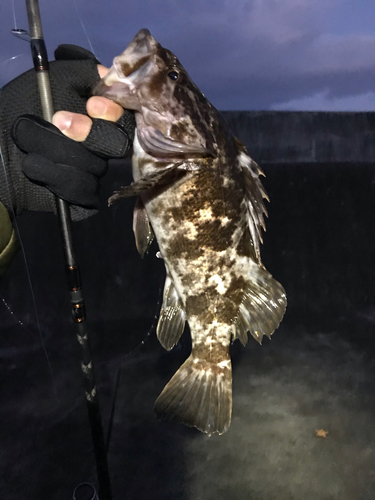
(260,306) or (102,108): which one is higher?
(102,108)

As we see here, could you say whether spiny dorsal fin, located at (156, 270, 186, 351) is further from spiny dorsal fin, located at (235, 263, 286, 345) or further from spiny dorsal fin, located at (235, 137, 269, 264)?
spiny dorsal fin, located at (235, 137, 269, 264)

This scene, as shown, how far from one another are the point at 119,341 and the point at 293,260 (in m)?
3.56

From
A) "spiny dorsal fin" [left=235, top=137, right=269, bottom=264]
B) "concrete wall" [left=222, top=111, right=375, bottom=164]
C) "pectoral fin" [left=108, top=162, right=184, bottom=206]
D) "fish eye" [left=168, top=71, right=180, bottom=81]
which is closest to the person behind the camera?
"pectoral fin" [left=108, top=162, right=184, bottom=206]

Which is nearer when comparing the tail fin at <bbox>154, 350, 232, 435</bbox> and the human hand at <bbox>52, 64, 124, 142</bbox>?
the human hand at <bbox>52, 64, 124, 142</bbox>

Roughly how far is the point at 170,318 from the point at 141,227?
662mm

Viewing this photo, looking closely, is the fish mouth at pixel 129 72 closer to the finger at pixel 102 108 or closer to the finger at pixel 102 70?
the finger at pixel 102 108

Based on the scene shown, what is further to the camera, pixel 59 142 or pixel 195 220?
pixel 195 220

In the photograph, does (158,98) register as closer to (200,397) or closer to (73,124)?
(73,124)

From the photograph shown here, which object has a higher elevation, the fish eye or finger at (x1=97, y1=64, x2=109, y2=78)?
finger at (x1=97, y1=64, x2=109, y2=78)

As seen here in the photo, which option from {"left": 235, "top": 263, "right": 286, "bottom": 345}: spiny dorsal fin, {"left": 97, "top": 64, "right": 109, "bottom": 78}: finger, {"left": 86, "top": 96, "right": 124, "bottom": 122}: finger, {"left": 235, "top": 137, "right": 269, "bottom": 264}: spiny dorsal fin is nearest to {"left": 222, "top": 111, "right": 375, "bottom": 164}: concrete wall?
{"left": 235, "top": 137, "right": 269, "bottom": 264}: spiny dorsal fin

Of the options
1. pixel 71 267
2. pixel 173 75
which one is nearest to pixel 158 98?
pixel 173 75

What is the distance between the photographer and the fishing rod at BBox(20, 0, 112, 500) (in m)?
1.79

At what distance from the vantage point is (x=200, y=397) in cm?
226

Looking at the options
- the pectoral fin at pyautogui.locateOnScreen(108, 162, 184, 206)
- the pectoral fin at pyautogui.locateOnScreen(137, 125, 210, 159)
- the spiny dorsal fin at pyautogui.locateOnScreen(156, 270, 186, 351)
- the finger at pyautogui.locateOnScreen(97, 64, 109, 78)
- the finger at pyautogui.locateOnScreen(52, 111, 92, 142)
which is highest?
the finger at pyautogui.locateOnScreen(97, 64, 109, 78)
